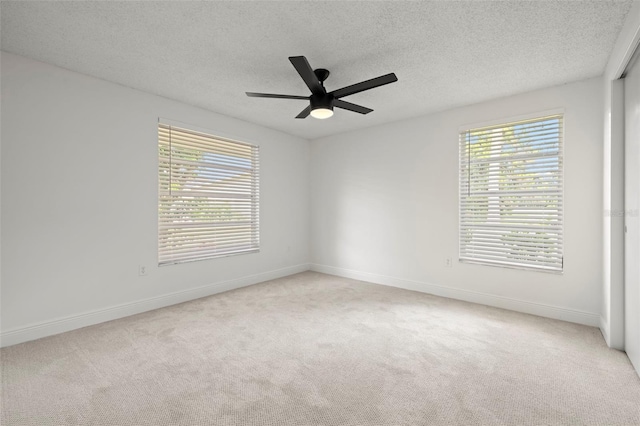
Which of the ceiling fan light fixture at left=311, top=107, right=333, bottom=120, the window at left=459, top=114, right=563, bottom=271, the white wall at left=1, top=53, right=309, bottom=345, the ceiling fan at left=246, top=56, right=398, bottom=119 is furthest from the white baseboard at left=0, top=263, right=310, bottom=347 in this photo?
the window at left=459, top=114, right=563, bottom=271

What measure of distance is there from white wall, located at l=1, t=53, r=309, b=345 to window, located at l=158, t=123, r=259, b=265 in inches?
5.9

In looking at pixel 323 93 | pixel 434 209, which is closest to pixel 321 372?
pixel 323 93

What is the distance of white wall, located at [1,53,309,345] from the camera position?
2734mm

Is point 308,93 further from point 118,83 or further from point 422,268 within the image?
point 422,268

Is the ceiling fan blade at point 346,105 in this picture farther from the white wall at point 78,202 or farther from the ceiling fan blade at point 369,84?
the white wall at point 78,202

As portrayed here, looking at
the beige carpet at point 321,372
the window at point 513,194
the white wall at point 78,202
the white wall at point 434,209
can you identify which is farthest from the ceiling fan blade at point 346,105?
the beige carpet at point 321,372

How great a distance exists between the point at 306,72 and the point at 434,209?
9.40 ft

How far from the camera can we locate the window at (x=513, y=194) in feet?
11.2

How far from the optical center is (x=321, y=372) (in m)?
2.25

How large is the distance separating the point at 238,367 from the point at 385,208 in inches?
131

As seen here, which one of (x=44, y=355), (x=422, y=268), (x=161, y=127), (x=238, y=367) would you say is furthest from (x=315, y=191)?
(x=44, y=355)

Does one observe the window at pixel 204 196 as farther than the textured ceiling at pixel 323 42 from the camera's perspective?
Yes

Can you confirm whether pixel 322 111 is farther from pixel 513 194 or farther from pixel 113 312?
pixel 113 312

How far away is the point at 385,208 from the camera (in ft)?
16.0
